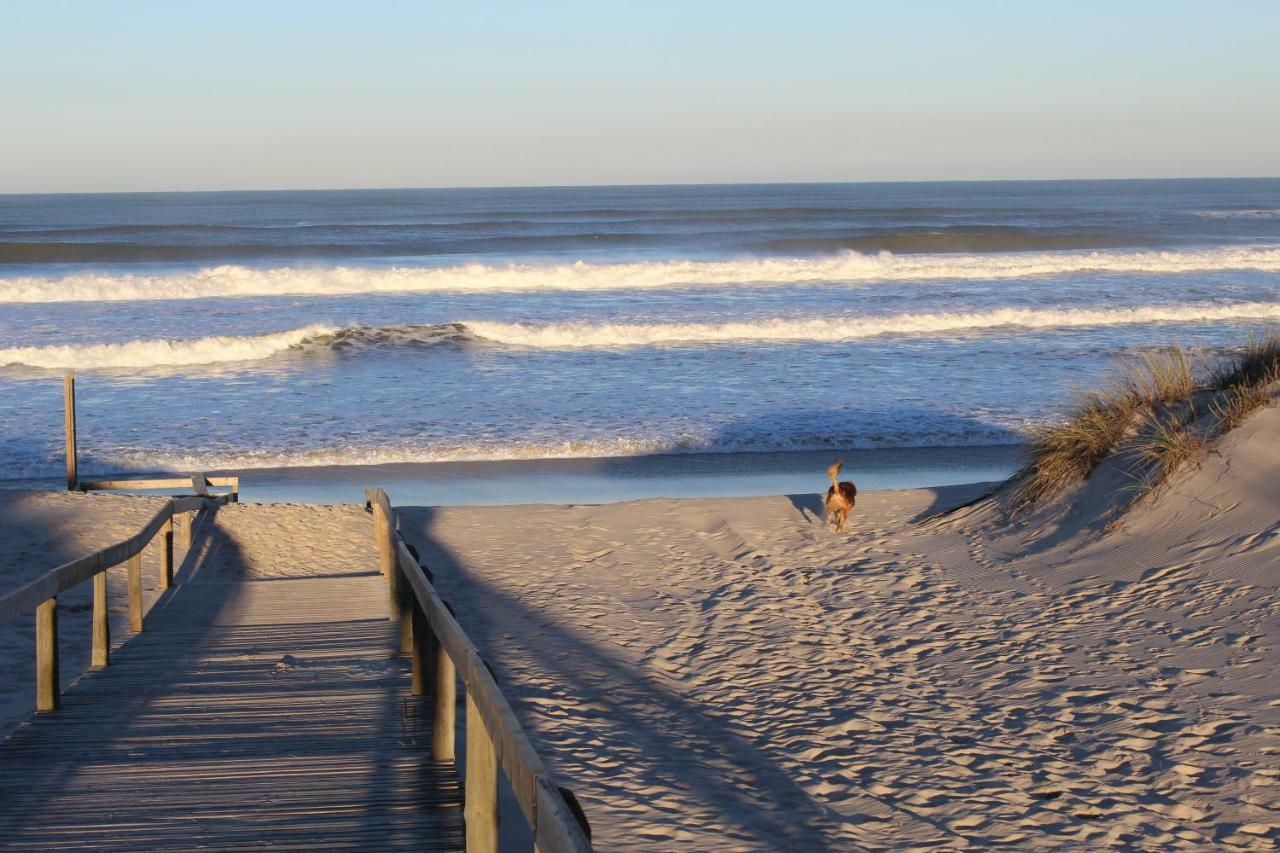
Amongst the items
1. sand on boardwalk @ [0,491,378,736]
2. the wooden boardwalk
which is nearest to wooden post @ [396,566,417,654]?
the wooden boardwalk

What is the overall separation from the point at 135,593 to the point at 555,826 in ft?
17.1

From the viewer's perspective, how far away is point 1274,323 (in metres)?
24.9

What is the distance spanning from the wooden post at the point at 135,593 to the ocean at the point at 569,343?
23.0 feet

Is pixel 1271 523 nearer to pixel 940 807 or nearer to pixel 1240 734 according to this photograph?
pixel 1240 734

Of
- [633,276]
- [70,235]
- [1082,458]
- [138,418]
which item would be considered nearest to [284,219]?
[70,235]

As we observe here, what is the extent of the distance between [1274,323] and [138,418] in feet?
71.5

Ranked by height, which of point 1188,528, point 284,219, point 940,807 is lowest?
point 940,807

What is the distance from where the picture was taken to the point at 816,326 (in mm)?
25312

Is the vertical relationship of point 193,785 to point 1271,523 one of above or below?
below

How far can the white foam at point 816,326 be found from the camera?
80.0ft

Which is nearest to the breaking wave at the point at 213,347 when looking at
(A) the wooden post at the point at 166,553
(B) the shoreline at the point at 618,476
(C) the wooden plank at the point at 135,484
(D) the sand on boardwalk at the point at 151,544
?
(B) the shoreline at the point at 618,476

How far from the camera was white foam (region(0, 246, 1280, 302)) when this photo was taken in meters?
34.1

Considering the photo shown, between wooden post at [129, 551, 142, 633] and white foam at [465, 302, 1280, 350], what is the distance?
1668 centimetres

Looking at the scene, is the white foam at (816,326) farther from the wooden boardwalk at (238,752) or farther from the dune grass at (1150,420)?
the wooden boardwalk at (238,752)
